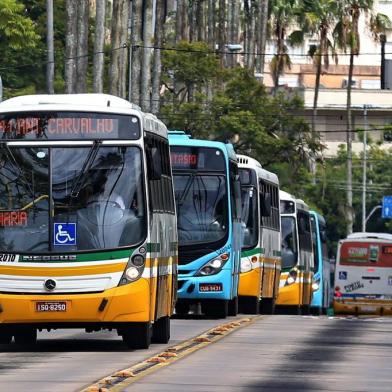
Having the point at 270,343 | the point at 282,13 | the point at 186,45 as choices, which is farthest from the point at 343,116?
the point at 270,343

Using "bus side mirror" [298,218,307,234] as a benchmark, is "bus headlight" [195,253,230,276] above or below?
above

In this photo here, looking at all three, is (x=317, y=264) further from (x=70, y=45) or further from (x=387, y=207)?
(x=387, y=207)

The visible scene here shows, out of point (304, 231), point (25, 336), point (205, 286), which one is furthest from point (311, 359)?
point (304, 231)

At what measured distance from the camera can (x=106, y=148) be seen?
2177 cm

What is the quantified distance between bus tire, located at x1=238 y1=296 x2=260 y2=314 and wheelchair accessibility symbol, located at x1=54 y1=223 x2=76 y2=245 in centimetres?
1672

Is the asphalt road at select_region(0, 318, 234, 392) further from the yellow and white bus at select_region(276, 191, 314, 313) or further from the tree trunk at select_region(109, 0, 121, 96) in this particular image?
the tree trunk at select_region(109, 0, 121, 96)

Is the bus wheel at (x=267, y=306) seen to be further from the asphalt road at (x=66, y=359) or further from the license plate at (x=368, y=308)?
the license plate at (x=368, y=308)

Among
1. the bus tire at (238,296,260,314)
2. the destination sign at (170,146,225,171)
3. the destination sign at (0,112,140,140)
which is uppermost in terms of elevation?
the destination sign at (0,112,140,140)

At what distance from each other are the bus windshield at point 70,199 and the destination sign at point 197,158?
10428mm

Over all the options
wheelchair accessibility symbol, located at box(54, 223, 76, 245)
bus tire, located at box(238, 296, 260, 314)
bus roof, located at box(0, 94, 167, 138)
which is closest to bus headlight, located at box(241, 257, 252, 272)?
bus tire, located at box(238, 296, 260, 314)

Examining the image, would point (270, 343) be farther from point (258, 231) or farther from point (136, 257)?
point (258, 231)

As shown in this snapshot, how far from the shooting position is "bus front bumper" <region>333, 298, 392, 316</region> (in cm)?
6031

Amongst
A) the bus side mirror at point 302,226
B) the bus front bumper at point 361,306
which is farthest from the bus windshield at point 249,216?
the bus front bumper at point 361,306

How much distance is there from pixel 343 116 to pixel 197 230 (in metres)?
100.0
